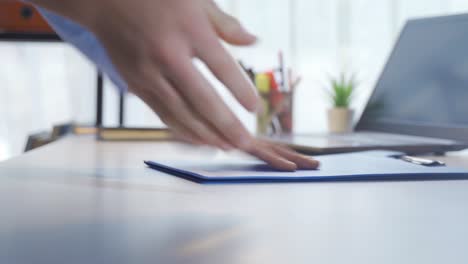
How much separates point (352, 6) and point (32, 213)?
2060 millimetres

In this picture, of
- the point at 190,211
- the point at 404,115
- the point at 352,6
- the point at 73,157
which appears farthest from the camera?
the point at 352,6

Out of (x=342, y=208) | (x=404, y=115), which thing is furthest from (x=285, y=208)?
(x=404, y=115)

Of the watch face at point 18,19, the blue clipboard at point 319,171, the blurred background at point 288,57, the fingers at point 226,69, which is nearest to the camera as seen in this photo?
the fingers at point 226,69

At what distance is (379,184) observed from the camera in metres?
0.63

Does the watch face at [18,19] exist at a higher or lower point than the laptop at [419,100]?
higher

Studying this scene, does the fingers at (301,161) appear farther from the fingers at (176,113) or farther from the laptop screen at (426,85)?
the laptop screen at (426,85)

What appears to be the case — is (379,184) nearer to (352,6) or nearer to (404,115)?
(404,115)

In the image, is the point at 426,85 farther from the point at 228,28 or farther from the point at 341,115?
the point at 228,28

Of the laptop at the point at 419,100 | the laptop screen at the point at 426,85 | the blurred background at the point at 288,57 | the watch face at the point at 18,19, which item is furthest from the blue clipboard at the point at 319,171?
the blurred background at the point at 288,57

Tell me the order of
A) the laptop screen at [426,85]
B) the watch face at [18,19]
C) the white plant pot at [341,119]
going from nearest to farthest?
the laptop screen at [426,85] → the white plant pot at [341,119] → the watch face at [18,19]

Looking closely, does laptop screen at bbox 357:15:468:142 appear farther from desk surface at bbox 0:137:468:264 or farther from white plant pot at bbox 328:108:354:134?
desk surface at bbox 0:137:468:264

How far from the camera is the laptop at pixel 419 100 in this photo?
1.12 metres

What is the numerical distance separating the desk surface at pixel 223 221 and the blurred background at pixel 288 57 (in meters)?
1.71

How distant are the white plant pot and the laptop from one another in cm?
12
